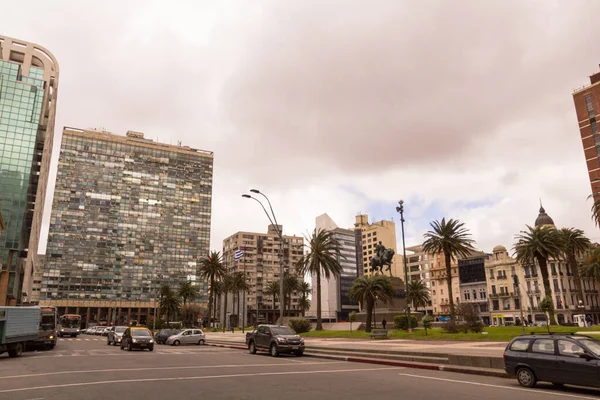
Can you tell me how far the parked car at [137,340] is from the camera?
29.2 metres

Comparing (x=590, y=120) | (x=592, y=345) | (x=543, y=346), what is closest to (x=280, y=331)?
(x=543, y=346)

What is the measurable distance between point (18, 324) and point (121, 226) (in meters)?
131

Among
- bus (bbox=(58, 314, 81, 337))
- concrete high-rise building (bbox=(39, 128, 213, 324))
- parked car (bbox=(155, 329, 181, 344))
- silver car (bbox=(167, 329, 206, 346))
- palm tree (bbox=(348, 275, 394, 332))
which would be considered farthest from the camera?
concrete high-rise building (bbox=(39, 128, 213, 324))

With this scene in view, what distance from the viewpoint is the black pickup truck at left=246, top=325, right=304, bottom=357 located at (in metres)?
23.4

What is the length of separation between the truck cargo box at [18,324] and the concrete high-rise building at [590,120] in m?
102

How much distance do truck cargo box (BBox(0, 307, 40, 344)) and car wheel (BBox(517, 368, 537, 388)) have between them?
25.6 meters

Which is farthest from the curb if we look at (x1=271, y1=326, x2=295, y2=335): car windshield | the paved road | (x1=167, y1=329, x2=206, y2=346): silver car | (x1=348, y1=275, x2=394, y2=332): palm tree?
(x1=348, y1=275, x2=394, y2=332): palm tree

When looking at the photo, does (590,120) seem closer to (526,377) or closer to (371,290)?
(371,290)

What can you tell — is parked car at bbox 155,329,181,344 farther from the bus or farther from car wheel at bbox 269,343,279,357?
the bus

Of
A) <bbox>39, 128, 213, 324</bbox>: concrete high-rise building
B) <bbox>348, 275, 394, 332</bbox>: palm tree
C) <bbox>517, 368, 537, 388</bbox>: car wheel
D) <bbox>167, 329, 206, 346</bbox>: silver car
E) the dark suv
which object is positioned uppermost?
<bbox>39, 128, 213, 324</bbox>: concrete high-rise building

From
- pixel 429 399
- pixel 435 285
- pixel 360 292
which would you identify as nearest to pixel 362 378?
pixel 429 399

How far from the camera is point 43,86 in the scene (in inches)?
3900

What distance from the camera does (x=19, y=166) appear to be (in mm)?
84812

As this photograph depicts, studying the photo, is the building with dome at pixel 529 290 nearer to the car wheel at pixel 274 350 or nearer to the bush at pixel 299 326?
the bush at pixel 299 326
